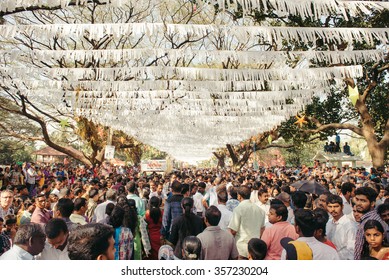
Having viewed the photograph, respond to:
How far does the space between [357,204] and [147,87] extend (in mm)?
5067

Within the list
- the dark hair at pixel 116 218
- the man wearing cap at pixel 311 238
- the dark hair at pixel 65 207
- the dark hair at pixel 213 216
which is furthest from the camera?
the dark hair at pixel 65 207

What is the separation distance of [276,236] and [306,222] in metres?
0.65

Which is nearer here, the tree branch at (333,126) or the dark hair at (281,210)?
the dark hair at (281,210)

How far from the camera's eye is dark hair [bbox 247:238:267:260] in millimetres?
3347

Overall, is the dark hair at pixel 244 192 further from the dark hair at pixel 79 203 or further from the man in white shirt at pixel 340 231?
the dark hair at pixel 79 203

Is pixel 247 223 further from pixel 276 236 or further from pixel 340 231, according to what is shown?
pixel 340 231

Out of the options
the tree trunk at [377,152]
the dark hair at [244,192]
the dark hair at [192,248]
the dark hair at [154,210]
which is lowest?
the dark hair at [192,248]

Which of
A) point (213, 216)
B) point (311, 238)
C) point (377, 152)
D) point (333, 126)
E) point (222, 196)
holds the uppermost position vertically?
point (333, 126)

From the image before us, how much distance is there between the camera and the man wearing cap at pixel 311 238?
3295 mm

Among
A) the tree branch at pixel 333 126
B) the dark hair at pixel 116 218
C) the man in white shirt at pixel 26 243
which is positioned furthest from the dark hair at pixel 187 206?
the tree branch at pixel 333 126

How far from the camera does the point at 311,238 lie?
11.3ft

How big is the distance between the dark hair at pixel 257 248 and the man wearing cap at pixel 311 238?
174 millimetres

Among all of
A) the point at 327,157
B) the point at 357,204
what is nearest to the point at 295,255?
the point at 357,204

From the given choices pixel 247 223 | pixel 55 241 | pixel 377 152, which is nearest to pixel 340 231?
pixel 247 223
